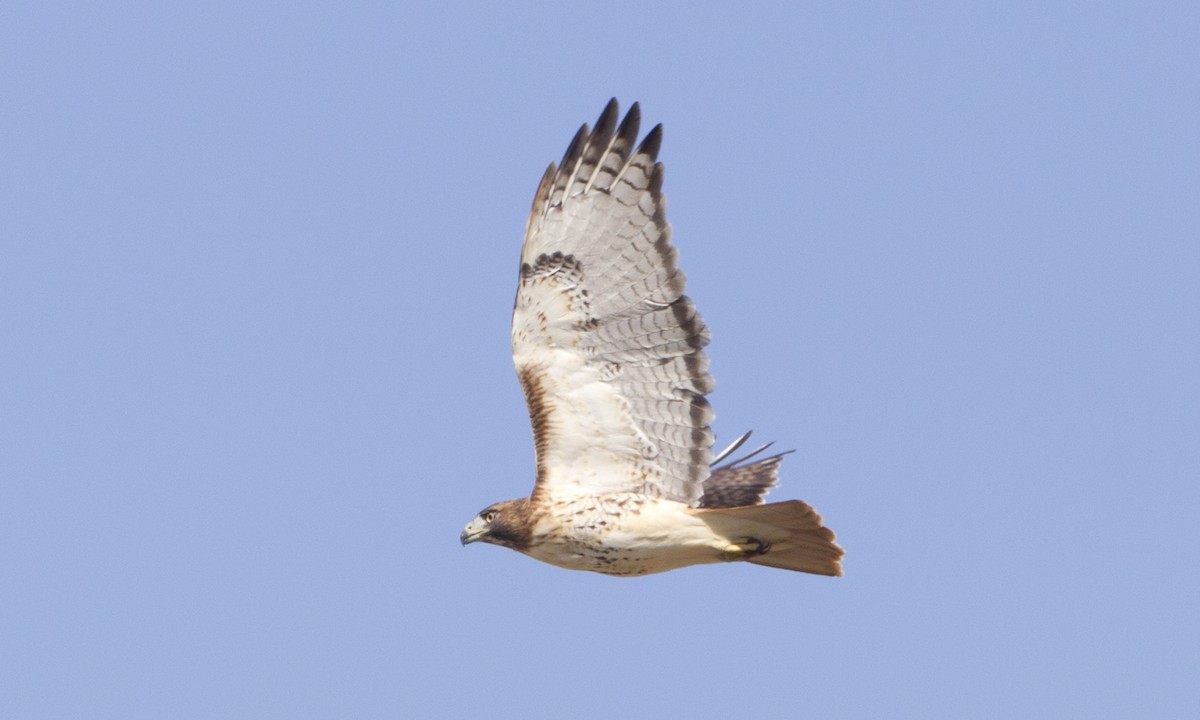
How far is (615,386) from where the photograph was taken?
10.6 m

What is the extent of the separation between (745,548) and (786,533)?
11.0 inches

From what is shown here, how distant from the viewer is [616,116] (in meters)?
10.6

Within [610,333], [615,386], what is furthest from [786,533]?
[610,333]

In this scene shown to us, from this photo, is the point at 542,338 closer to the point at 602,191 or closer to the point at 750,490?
the point at 602,191

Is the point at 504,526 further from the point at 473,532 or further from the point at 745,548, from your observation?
the point at 745,548

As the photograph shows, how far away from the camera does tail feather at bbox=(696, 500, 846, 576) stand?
10250 millimetres

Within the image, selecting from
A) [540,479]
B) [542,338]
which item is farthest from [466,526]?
[542,338]

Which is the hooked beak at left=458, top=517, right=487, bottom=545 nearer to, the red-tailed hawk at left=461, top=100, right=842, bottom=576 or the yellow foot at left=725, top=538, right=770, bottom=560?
the red-tailed hawk at left=461, top=100, right=842, bottom=576

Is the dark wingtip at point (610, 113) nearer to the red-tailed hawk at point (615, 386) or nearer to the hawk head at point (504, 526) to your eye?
the red-tailed hawk at point (615, 386)

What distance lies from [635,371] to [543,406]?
0.57m

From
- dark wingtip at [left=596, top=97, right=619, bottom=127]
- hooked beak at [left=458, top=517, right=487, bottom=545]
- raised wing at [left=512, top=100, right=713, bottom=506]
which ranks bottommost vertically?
hooked beak at [left=458, top=517, right=487, bottom=545]

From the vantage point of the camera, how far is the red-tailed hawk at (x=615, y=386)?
10.5 metres

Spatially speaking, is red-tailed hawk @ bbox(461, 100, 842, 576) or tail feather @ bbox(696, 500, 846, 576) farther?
red-tailed hawk @ bbox(461, 100, 842, 576)

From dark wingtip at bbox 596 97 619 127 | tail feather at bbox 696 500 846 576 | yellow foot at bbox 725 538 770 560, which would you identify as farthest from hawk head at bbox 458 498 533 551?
dark wingtip at bbox 596 97 619 127
